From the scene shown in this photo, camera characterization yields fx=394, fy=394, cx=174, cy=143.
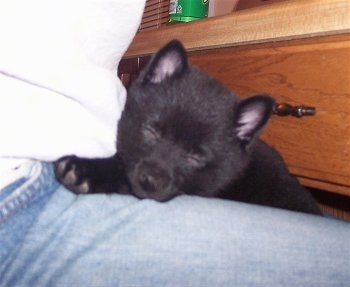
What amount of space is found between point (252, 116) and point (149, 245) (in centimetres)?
57

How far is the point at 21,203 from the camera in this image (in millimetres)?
601

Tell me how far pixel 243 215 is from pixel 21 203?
1.16 feet

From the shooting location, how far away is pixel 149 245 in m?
0.58

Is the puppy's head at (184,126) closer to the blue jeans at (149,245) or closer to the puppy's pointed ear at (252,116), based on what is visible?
the puppy's pointed ear at (252,116)

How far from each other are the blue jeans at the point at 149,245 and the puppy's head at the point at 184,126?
1.17ft

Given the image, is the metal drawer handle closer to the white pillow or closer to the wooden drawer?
the wooden drawer

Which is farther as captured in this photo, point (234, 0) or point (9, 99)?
point (234, 0)

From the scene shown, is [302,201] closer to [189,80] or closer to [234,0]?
[189,80]

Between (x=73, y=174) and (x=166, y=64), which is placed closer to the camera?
(x=73, y=174)

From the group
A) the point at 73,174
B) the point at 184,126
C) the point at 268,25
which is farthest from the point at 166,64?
the point at 73,174

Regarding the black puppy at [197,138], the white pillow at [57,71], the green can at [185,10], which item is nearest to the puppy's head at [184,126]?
the black puppy at [197,138]

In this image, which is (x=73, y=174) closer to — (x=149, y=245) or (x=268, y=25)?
(x=149, y=245)

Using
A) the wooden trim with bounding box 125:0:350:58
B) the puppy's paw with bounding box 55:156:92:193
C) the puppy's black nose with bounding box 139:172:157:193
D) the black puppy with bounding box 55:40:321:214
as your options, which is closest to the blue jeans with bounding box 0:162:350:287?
the puppy's paw with bounding box 55:156:92:193

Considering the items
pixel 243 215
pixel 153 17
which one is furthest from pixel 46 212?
pixel 153 17
